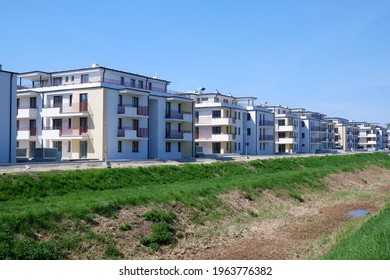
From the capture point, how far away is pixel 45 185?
989 inches

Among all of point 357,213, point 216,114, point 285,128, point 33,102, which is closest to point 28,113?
point 33,102

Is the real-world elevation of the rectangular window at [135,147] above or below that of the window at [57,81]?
below

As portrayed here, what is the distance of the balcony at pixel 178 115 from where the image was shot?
61000 mm

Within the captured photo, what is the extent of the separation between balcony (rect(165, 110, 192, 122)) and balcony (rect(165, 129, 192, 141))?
1816mm

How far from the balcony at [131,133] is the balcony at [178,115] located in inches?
230

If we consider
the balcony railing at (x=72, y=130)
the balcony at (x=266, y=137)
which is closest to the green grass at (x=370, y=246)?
the balcony railing at (x=72, y=130)

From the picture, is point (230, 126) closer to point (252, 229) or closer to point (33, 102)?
point (33, 102)

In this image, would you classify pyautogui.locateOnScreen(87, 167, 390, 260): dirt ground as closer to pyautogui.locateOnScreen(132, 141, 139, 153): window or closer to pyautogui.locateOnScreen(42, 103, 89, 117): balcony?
pyautogui.locateOnScreen(132, 141, 139, 153): window

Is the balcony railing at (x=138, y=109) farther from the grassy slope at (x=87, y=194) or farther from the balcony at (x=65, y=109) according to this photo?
the grassy slope at (x=87, y=194)

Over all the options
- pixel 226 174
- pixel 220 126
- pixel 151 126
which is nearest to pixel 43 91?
pixel 151 126

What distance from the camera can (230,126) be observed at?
77.4 metres

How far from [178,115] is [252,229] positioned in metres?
38.3

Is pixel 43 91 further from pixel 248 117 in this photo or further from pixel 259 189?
pixel 248 117

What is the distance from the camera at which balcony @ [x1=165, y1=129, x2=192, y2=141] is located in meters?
60.7
